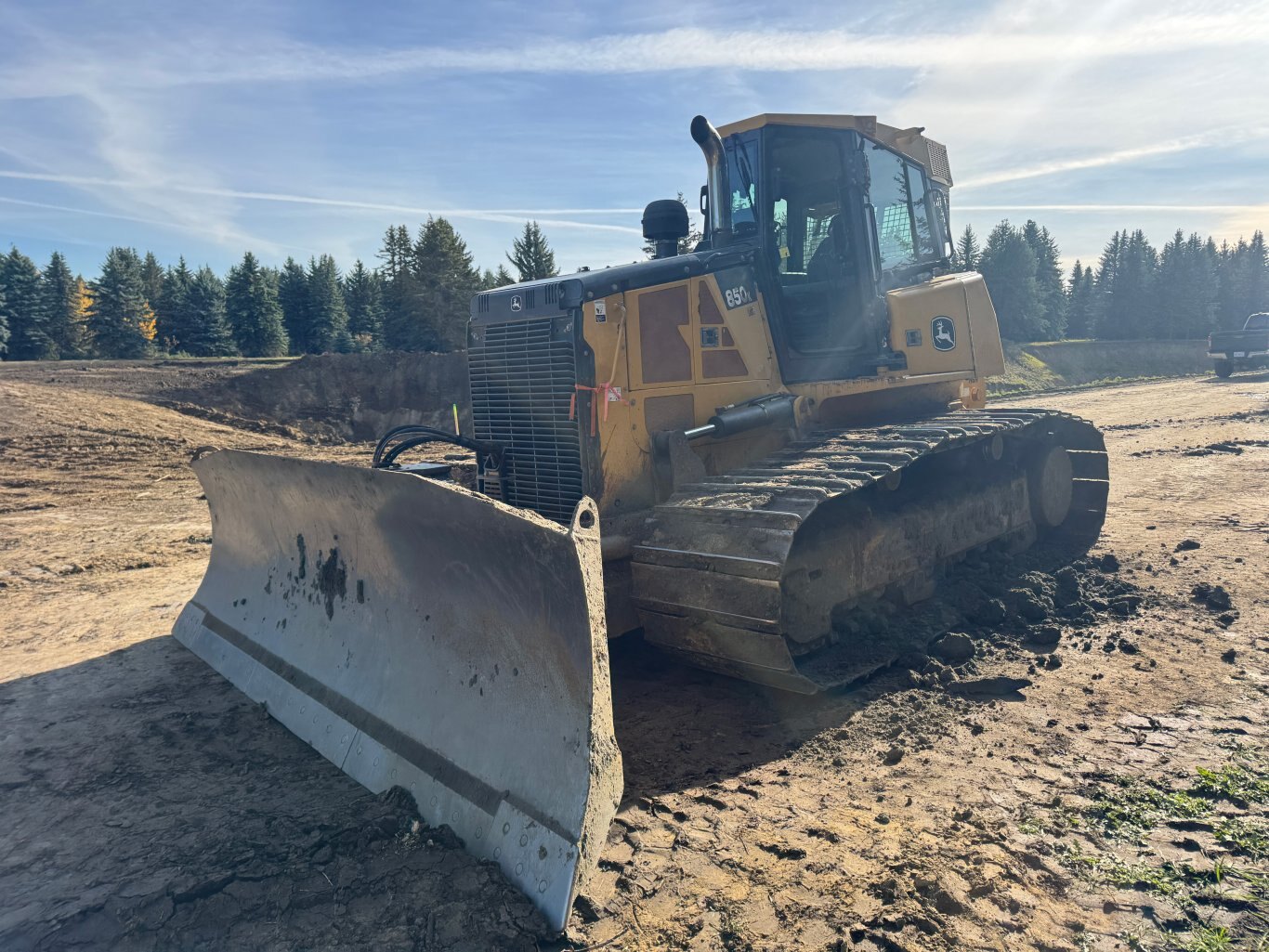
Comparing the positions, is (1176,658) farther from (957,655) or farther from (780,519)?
(780,519)

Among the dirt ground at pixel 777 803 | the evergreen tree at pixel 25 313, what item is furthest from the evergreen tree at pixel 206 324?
the dirt ground at pixel 777 803

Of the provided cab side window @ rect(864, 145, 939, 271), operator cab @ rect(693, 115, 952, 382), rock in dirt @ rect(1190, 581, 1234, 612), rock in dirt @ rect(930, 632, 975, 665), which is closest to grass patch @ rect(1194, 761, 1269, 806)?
rock in dirt @ rect(930, 632, 975, 665)

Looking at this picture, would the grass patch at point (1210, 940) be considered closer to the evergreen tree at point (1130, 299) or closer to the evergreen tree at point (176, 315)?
the evergreen tree at point (176, 315)

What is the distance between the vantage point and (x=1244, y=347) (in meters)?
29.9

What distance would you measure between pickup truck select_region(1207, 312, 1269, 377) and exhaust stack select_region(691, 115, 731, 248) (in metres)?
31.3

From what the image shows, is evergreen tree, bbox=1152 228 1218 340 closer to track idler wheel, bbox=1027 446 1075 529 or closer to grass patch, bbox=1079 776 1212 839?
track idler wheel, bbox=1027 446 1075 529

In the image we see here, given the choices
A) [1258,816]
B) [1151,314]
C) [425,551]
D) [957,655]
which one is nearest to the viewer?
[1258,816]

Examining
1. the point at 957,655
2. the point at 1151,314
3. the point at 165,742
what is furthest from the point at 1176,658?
the point at 1151,314

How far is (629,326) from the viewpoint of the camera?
17.0ft

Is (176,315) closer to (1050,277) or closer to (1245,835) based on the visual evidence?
(1245,835)

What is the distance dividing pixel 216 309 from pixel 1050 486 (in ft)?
172

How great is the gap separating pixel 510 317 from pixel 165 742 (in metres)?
3.05

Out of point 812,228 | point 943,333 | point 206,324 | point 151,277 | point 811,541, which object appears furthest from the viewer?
point 151,277

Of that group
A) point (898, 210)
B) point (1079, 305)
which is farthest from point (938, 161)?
point (1079, 305)
